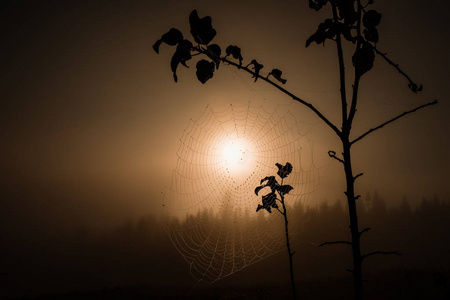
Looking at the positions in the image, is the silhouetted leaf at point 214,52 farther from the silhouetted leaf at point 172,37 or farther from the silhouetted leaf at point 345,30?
the silhouetted leaf at point 345,30

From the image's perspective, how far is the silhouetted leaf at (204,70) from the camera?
54.3 inches

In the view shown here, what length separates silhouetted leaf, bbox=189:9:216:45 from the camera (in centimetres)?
128

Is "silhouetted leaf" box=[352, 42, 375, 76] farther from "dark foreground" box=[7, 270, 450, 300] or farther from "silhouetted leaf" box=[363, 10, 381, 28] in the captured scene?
"dark foreground" box=[7, 270, 450, 300]

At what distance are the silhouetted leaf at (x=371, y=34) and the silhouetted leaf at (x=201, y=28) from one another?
76 cm

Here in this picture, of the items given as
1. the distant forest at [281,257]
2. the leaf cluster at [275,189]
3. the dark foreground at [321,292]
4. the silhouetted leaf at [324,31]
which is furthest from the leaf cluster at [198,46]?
the distant forest at [281,257]

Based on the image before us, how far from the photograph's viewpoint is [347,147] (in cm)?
127

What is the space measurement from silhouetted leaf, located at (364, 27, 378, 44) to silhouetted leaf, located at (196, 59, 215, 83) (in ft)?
2.57

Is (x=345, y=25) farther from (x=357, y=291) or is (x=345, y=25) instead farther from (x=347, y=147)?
(x=357, y=291)

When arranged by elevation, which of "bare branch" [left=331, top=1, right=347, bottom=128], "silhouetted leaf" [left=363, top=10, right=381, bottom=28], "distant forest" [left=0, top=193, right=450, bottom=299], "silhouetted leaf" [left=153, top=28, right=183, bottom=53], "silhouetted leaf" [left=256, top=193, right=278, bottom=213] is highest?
"silhouetted leaf" [left=363, top=10, right=381, bottom=28]

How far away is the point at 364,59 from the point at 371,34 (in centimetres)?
19

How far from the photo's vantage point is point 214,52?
1439 millimetres

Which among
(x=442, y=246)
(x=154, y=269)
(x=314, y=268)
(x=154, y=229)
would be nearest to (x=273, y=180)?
(x=314, y=268)

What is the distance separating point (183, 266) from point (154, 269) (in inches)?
927

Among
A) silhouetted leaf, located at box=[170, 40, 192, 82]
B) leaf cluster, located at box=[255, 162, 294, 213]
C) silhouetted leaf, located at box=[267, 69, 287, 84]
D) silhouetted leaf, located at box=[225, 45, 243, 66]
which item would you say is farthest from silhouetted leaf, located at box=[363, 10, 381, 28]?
leaf cluster, located at box=[255, 162, 294, 213]
